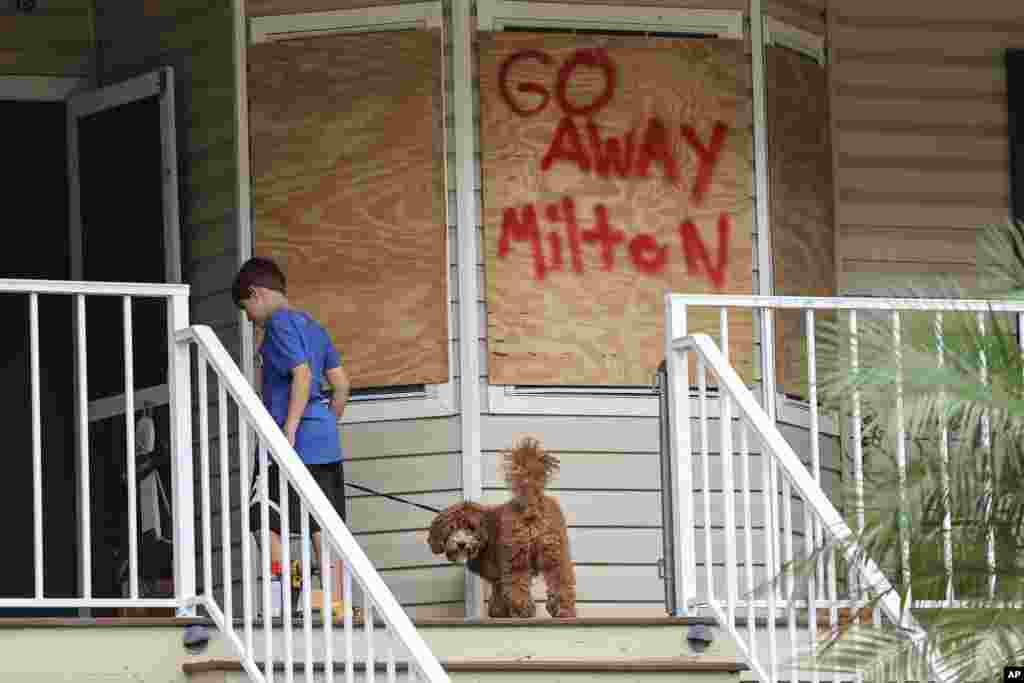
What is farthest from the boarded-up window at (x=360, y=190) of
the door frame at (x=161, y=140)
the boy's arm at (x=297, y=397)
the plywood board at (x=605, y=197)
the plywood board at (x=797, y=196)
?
the plywood board at (x=797, y=196)

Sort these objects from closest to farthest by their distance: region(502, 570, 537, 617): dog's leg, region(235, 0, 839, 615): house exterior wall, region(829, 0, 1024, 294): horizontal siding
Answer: region(502, 570, 537, 617): dog's leg < region(235, 0, 839, 615): house exterior wall < region(829, 0, 1024, 294): horizontal siding

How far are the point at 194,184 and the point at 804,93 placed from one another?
2.70 meters

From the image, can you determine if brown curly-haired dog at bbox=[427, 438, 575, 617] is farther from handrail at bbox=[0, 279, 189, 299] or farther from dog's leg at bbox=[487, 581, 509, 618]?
handrail at bbox=[0, 279, 189, 299]

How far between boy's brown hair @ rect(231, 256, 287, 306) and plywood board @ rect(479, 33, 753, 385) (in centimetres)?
143

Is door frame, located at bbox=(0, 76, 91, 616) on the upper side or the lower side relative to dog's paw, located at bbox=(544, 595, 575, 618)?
upper

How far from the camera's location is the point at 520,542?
28.7 ft

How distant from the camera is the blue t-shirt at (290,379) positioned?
333 inches

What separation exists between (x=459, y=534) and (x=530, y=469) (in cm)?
38

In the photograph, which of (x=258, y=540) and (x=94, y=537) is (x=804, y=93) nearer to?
(x=258, y=540)

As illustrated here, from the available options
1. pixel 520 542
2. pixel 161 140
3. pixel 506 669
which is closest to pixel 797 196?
pixel 520 542

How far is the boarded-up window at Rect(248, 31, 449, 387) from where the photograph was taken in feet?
32.2

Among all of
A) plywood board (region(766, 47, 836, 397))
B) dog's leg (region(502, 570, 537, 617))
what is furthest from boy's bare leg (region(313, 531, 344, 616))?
plywood board (region(766, 47, 836, 397))

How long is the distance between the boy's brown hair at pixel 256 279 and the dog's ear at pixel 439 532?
1.09 meters

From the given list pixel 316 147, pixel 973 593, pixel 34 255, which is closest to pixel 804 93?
pixel 316 147
